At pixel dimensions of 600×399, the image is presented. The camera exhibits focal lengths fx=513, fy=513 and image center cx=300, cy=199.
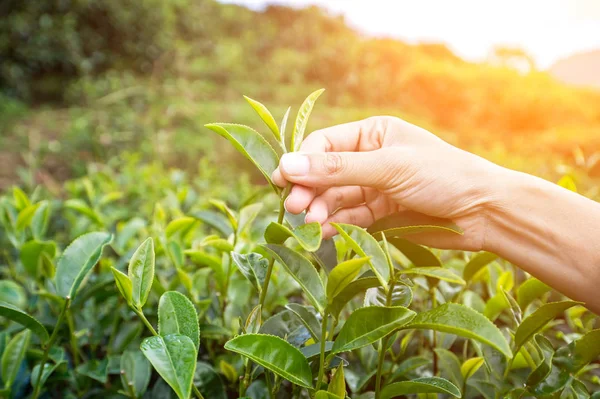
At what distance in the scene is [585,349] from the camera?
37.3 inches

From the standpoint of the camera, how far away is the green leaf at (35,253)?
1298mm

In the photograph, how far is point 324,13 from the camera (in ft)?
36.0

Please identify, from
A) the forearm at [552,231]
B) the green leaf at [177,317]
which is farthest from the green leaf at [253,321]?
the forearm at [552,231]

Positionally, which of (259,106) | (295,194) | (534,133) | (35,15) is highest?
Answer: (35,15)

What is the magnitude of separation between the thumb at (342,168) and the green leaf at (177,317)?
29cm

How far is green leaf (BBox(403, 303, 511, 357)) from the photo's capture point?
712 mm

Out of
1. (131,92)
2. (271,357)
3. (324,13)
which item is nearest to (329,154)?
(271,357)

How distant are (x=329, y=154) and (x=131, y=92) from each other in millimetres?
4473

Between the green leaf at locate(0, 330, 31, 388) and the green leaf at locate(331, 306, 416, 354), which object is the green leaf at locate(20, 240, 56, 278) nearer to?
the green leaf at locate(0, 330, 31, 388)

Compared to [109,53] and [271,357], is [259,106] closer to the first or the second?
[271,357]

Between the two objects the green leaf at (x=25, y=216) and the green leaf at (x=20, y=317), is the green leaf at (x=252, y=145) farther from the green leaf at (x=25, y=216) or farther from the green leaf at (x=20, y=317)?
the green leaf at (x=25, y=216)

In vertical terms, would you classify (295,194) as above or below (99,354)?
above

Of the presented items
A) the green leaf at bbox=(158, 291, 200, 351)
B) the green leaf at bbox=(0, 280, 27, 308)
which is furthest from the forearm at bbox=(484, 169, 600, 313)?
the green leaf at bbox=(0, 280, 27, 308)

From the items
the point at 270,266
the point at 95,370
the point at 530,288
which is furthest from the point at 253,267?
the point at 530,288
